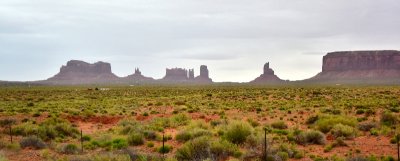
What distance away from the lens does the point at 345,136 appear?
66.2 ft

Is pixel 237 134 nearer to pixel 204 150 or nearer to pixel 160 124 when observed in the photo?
pixel 204 150

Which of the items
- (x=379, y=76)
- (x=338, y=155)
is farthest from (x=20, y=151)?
(x=379, y=76)

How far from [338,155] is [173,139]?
756 centimetres

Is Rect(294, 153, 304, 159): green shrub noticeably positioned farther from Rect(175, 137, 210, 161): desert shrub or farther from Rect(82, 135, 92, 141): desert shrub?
Rect(82, 135, 92, 141): desert shrub

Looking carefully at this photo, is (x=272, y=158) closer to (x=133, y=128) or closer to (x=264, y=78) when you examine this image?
(x=133, y=128)

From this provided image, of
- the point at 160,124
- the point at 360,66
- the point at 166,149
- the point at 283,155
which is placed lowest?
the point at 166,149

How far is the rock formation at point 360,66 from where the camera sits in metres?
170

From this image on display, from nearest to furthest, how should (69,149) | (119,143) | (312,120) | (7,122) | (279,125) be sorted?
(69,149) < (119,143) < (279,125) < (7,122) < (312,120)

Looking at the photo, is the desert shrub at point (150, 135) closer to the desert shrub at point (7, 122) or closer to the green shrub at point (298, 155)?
the green shrub at point (298, 155)

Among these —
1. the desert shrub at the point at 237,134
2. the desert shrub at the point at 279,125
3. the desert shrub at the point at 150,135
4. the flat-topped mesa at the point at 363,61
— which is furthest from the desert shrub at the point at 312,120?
the flat-topped mesa at the point at 363,61

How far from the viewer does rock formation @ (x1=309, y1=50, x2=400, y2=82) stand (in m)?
170

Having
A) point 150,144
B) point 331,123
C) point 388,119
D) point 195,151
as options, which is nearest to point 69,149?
point 150,144

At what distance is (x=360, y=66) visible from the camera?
178750mm

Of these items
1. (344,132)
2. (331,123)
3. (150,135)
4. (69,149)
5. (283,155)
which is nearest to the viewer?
(283,155)
